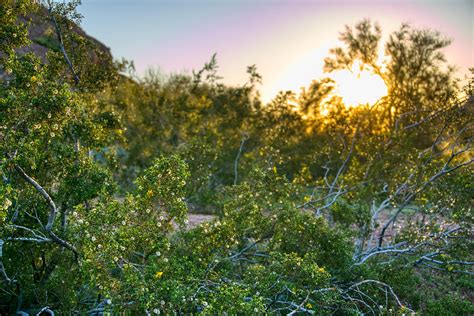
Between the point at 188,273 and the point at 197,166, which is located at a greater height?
the point at 197,166

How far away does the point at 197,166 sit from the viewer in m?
13.9

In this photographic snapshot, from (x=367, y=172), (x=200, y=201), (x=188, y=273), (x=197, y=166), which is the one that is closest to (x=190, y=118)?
(x=200, y=201)

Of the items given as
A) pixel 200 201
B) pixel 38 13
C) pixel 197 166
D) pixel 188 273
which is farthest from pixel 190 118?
pixel 188 273

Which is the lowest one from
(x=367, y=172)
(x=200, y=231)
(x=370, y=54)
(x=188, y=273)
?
(x=188, y=273)

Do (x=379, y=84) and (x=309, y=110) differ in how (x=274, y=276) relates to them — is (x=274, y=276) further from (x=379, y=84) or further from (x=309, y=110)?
(x=379, y=84)

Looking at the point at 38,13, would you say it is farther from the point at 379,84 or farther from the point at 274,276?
the point at 379,84

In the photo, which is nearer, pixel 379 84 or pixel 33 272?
pixel 33 272

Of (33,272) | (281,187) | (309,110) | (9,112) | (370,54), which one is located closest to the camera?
(9,112)

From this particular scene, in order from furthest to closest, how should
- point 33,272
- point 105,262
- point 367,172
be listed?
point 367,172
point 33,272
point 105,262

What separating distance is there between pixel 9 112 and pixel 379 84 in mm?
21251

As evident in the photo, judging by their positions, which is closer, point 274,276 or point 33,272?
point 274,276

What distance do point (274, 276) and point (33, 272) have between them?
4594mm

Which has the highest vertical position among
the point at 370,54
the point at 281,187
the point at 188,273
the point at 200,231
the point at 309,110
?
the point at 370,54

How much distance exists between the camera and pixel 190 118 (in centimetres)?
2066
